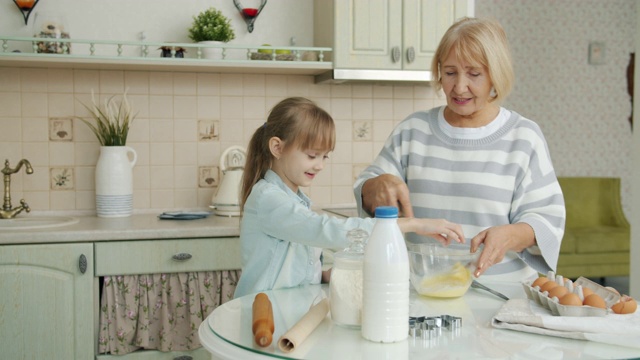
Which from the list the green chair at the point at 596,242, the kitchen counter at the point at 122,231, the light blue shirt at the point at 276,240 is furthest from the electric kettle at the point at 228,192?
the green chair at the point at 596,242

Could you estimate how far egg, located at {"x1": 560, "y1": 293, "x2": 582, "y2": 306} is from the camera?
4.00ft

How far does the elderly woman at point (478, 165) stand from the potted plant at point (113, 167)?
1.40 meters

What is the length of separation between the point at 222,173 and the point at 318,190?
469 millimetres

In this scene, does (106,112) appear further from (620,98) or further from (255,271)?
(620,98)

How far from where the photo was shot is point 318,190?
3248 mm

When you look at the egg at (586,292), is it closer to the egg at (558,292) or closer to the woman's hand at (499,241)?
the egg at (558,292)

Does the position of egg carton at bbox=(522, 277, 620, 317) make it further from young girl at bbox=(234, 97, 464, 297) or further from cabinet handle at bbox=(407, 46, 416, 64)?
cabinet handle at bbox=(407, 46, 416, 64)

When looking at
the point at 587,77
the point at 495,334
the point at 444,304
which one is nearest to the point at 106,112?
the point at 444,304

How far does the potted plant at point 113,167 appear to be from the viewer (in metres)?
2.86

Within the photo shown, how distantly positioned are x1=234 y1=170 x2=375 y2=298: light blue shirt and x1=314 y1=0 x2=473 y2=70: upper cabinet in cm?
135

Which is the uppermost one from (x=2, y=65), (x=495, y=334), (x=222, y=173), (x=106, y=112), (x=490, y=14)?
Answer: (x=490, y=14)

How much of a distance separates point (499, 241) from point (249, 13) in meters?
1.92

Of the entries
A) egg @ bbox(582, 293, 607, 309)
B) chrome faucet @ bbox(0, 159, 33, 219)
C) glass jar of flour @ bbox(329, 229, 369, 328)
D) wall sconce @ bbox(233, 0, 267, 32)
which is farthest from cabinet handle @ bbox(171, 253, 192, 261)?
egg @ bbox(582, 293, 607, 309)

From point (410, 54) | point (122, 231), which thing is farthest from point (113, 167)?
point (410, 54)
